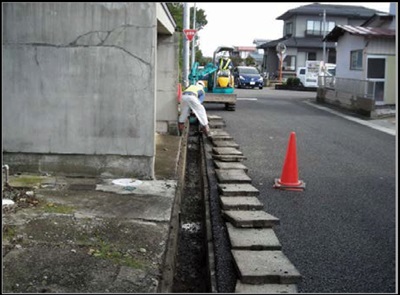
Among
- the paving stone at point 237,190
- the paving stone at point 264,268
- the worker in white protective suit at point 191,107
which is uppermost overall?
the worker in white protective suit at point 191,107

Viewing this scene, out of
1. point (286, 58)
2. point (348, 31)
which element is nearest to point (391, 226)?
point (348, 31)

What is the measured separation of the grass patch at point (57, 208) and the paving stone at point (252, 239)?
1798mm

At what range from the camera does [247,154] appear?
10.7 meters

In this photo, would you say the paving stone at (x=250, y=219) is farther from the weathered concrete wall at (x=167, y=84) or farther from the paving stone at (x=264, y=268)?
the weathered concrete wall at (x=167, y=84)

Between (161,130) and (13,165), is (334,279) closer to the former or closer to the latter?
(13,165)

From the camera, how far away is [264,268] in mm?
4262

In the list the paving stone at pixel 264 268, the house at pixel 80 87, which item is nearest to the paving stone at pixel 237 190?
the house at pixel 80 87

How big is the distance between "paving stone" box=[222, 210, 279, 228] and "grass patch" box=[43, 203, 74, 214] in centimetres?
180

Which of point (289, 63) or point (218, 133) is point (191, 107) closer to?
point (218, 133)

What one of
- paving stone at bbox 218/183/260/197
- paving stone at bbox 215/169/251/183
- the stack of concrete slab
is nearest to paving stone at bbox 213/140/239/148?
the stack of concrete slab

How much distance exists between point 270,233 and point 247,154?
5520 millimetres

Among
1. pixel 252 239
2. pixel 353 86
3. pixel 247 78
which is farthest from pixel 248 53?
pixel 252 239

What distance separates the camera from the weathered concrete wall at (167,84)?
1145 centimetres

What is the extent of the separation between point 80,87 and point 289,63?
45509mm
